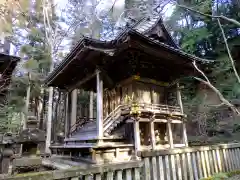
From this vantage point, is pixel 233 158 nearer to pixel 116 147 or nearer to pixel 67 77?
pixel 116 147

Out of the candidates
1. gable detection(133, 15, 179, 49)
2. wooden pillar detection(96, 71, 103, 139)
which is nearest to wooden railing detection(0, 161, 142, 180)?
wooden pillar detection(96, 71, 103, 139)

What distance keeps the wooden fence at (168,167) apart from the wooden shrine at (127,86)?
348 centimetres

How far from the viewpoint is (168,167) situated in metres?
4.10

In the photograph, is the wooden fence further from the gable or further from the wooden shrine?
the gable

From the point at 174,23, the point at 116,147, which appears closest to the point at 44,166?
the point at 116,147

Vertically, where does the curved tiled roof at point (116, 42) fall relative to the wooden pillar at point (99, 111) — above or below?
above

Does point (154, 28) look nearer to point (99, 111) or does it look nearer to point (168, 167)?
point (99, 111)

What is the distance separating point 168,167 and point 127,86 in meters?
7.09

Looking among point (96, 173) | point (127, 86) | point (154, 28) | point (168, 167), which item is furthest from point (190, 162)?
point (154, 28)

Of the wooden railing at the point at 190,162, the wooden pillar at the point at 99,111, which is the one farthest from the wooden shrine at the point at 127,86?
the wooden railing at the point at 190,162

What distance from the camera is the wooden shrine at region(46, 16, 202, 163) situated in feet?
26.9

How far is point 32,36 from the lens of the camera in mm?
22562

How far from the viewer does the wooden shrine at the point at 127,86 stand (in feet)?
26.9

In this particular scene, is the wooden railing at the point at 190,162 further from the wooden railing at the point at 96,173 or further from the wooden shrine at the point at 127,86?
the wooden shrine at the point at 127,86
